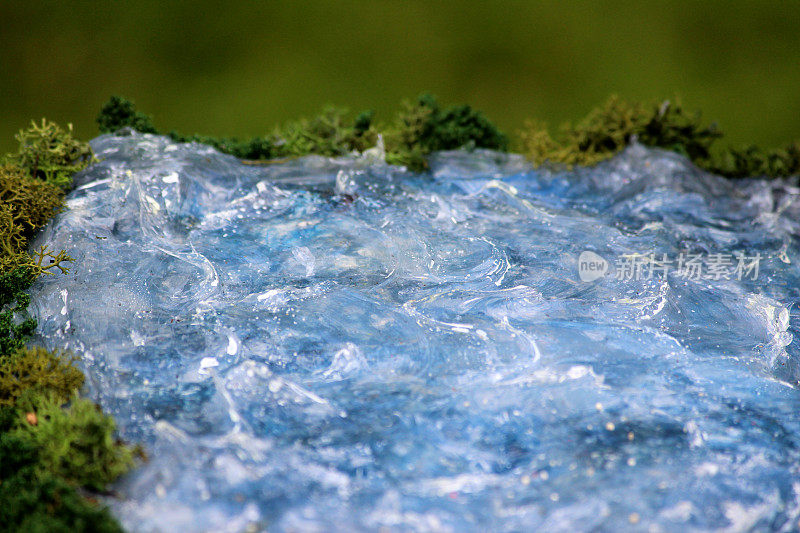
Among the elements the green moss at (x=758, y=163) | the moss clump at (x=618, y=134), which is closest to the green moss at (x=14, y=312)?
the moss clump at (x=618, y=134)

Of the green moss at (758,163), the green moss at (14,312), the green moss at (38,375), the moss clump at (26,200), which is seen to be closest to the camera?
the green moss at (38,375)

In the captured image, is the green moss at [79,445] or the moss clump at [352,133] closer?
the green moss at [79,445]

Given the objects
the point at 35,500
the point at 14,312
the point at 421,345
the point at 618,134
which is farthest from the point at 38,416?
the point at 618,134

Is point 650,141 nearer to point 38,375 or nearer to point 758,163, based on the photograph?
point 758,163

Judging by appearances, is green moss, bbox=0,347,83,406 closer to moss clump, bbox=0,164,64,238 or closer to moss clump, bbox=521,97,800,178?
moss clump, bbox=0,164,64,238

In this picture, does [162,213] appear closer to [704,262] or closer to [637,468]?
[637,468]

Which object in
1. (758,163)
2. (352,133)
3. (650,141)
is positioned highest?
(352,133)

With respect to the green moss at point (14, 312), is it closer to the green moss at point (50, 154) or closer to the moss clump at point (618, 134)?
Result: the green moss at point (50, 154)
